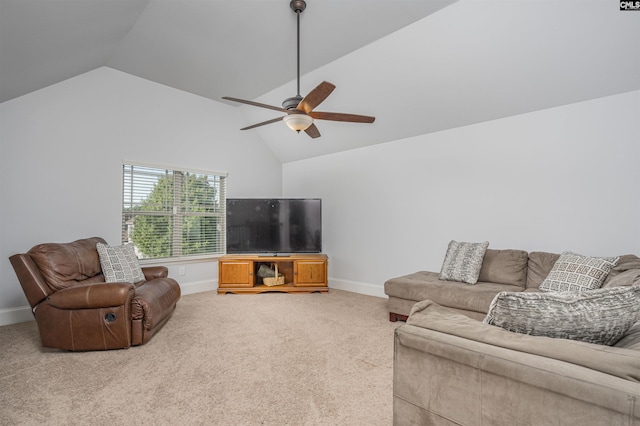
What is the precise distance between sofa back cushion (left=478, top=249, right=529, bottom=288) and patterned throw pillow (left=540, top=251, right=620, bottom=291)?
365 millimetres

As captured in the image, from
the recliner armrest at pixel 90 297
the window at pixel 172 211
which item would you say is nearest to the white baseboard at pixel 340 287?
the window at pixel 172 211

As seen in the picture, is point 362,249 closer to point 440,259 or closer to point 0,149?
point 440,259

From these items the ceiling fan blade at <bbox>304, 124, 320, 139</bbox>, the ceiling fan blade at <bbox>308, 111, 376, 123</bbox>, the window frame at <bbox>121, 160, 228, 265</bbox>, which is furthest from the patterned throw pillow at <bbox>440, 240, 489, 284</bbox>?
the window frame at <bbox>121, 160, 228, 265</bbox>

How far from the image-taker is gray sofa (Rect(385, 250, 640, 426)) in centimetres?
85

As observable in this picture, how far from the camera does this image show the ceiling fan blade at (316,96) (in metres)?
2.35

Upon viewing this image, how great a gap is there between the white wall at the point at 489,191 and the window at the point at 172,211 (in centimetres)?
183

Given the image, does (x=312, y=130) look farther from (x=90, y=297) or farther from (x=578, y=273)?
(x=578, y=273)

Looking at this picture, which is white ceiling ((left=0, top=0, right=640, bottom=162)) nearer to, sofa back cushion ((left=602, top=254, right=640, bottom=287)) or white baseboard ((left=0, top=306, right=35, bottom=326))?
sofa back cushion ((left=602, top=254, right=640, bottom=287))

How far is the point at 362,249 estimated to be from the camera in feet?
16.3

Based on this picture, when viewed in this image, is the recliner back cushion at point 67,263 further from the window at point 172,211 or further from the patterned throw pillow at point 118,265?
the window at point 172,211

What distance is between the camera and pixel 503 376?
3.25ft

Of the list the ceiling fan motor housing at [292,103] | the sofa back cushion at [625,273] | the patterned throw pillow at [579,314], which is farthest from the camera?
the ceiling fan motor housing at [292,103]

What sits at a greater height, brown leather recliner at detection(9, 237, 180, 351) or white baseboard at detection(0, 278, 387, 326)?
brown leather recliner at detection(9, 237, 180, 351)

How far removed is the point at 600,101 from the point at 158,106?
211 inches
